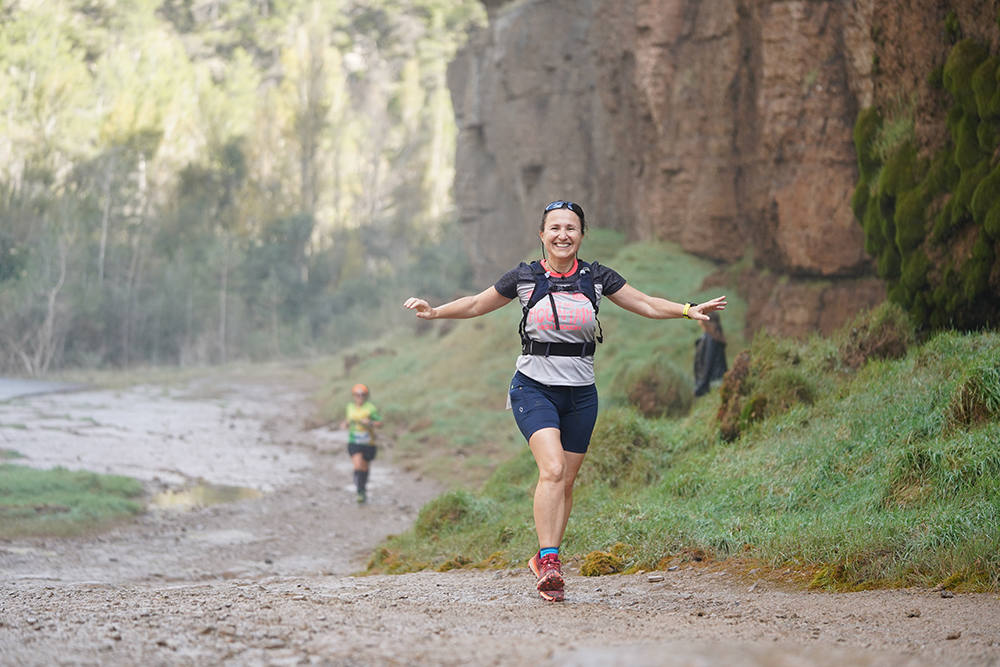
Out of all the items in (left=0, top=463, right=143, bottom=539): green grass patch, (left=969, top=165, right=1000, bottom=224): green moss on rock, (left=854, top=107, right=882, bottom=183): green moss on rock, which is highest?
(left=854, top=107, right=882, bottom=183): green moss on rock

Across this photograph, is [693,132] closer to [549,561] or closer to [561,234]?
[561,234]

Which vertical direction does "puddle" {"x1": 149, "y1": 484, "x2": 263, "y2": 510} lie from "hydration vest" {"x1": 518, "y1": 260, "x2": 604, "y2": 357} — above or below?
below

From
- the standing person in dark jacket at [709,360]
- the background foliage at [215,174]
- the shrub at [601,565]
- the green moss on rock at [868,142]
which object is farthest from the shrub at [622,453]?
the background foliage at [215,174]

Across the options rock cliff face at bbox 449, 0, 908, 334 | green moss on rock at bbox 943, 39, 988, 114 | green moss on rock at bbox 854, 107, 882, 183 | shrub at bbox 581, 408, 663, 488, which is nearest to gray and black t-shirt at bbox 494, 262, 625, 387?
shrub at bbox 581, 408, 663, 488

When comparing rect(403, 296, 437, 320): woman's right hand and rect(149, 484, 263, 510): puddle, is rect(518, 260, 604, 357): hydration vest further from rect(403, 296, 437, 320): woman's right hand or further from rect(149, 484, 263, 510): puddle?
rect(149, 484, 263, 510): puddle

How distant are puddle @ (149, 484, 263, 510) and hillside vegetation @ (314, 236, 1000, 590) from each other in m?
4.17

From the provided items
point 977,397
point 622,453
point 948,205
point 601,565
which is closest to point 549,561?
point 601,565

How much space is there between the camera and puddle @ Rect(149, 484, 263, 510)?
13.4m

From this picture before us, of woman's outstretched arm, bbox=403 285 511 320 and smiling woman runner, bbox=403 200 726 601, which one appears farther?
woman's outstretched arm, bbox=403 285 511 320

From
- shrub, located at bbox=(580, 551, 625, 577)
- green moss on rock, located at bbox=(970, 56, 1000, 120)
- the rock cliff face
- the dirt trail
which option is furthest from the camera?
the rock cliff face

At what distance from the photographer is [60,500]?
1241 cm

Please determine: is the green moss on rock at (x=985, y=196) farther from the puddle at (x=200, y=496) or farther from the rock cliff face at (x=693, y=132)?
the puddle at (x=200, y=496)

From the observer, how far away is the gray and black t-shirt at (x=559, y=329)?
214 inches

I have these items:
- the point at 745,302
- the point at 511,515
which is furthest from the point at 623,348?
the point at 511,515
